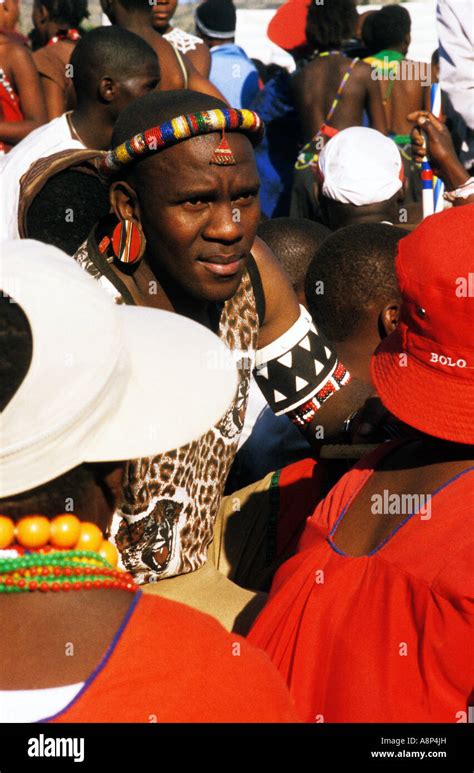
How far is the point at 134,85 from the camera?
197 inches

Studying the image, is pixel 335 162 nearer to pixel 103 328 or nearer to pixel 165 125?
pixel 165 125

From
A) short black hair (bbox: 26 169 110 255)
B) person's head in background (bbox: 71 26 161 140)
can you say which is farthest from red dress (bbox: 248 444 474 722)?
person's head in background (bbox: 71 26 161 140)

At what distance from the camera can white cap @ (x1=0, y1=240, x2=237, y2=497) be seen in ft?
4.94

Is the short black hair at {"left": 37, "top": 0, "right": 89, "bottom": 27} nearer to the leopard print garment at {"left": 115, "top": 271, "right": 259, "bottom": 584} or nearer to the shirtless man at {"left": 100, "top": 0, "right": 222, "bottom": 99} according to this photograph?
the shirtless man at {"left": 100, "top": 0, "right": 222, "bottom": 99}

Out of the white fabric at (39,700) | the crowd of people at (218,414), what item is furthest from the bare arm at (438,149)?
the white fabric at (39,700)

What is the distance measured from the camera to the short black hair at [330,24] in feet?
24.4

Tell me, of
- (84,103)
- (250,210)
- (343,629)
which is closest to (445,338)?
(343,629)

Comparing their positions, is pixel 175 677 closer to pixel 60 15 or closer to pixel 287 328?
pixel 287 328

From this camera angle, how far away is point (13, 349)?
4.98ft

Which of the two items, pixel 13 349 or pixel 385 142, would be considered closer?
pixel 13 349

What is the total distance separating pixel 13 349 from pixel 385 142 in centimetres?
454

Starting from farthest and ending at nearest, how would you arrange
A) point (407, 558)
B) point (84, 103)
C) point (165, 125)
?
point (84, 103), point (165, 125), point (407, 558)

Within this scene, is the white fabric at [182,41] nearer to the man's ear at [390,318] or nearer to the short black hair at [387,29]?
the short black hair at [387,29]

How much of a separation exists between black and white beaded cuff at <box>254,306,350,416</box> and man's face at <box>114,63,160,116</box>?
1859 millimetres
